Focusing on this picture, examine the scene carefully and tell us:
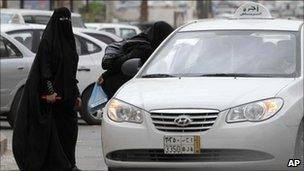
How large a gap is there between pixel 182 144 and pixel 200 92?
56cm

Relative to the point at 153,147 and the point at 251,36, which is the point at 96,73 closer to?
the point at 251,36

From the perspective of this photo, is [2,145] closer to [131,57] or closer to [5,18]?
[131,57]

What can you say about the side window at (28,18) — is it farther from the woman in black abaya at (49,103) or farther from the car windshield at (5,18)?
the woman in black abaya at (49,103)

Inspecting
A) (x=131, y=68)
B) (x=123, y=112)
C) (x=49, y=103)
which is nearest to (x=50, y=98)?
(x=49, y=103)

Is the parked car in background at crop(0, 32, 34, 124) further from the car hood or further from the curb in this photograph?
the car hood

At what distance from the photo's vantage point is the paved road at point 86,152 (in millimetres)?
9102

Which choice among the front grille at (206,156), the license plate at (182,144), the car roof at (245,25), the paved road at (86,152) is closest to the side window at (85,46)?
the paved road at (86,152)

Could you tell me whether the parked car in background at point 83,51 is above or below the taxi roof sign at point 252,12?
below

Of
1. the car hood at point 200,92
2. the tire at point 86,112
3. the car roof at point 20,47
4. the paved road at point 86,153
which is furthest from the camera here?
the tire at point 86,112

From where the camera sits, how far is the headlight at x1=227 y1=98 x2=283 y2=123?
6656 mm

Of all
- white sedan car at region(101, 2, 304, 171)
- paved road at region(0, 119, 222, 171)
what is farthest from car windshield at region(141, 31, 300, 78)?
paved road at region(0, 119, 222, 171)

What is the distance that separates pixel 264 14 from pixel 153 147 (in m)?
3.13

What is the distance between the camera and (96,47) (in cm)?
1336

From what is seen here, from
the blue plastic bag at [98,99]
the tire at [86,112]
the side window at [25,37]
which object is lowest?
the tire at [86,112]
